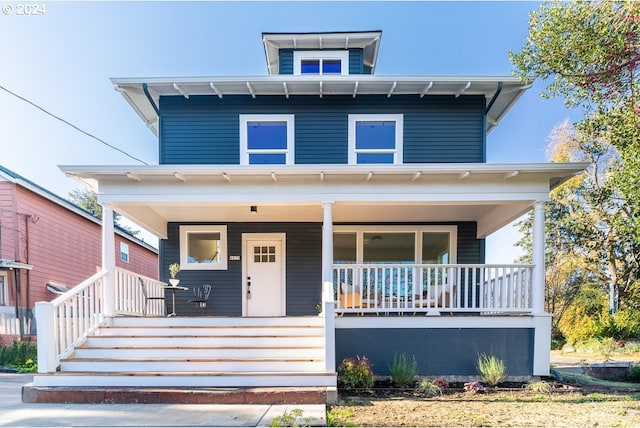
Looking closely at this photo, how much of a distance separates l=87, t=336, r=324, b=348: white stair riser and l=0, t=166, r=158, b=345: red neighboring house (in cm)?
597

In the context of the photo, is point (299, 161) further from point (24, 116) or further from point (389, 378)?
point (24, 116)

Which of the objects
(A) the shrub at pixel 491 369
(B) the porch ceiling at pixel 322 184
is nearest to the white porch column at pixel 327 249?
(B) the porch ceiling at pixel 322 184

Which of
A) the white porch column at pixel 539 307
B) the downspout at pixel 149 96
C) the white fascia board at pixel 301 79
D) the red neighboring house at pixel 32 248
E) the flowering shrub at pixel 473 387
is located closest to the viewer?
the flowering shrub at pixel 473 387

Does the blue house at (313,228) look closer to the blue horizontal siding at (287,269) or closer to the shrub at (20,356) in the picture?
the blue horizontal siding at (287,269)

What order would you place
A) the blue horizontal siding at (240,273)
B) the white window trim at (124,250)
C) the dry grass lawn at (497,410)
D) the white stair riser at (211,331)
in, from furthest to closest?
Result: the white window trim at (124,250)
the blue horizontal siding at (240,273)
the white stair riser at (211,331)
the dry grass lawn at (497,410)

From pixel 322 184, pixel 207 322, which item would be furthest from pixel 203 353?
pixel 322 184

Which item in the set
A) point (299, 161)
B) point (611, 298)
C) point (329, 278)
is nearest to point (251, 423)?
point (329, 278)

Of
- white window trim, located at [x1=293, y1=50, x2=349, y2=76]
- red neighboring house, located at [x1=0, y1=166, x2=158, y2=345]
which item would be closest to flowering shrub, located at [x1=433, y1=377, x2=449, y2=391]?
white window trim, located at [x1=293, y1=50, x2=349, y2=76]

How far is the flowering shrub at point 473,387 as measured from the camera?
502cm

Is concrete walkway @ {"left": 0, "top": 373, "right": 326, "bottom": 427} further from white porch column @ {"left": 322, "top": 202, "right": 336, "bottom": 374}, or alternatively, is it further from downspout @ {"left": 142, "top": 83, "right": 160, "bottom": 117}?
downspout @ {"left": 142, "top": 83, "right": 160, "bottom": 117}

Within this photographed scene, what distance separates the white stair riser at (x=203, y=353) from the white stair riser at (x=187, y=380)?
1.58 feet

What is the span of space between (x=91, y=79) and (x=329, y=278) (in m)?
9.11

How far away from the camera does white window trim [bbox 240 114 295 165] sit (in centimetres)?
780

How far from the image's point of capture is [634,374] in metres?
6.93
